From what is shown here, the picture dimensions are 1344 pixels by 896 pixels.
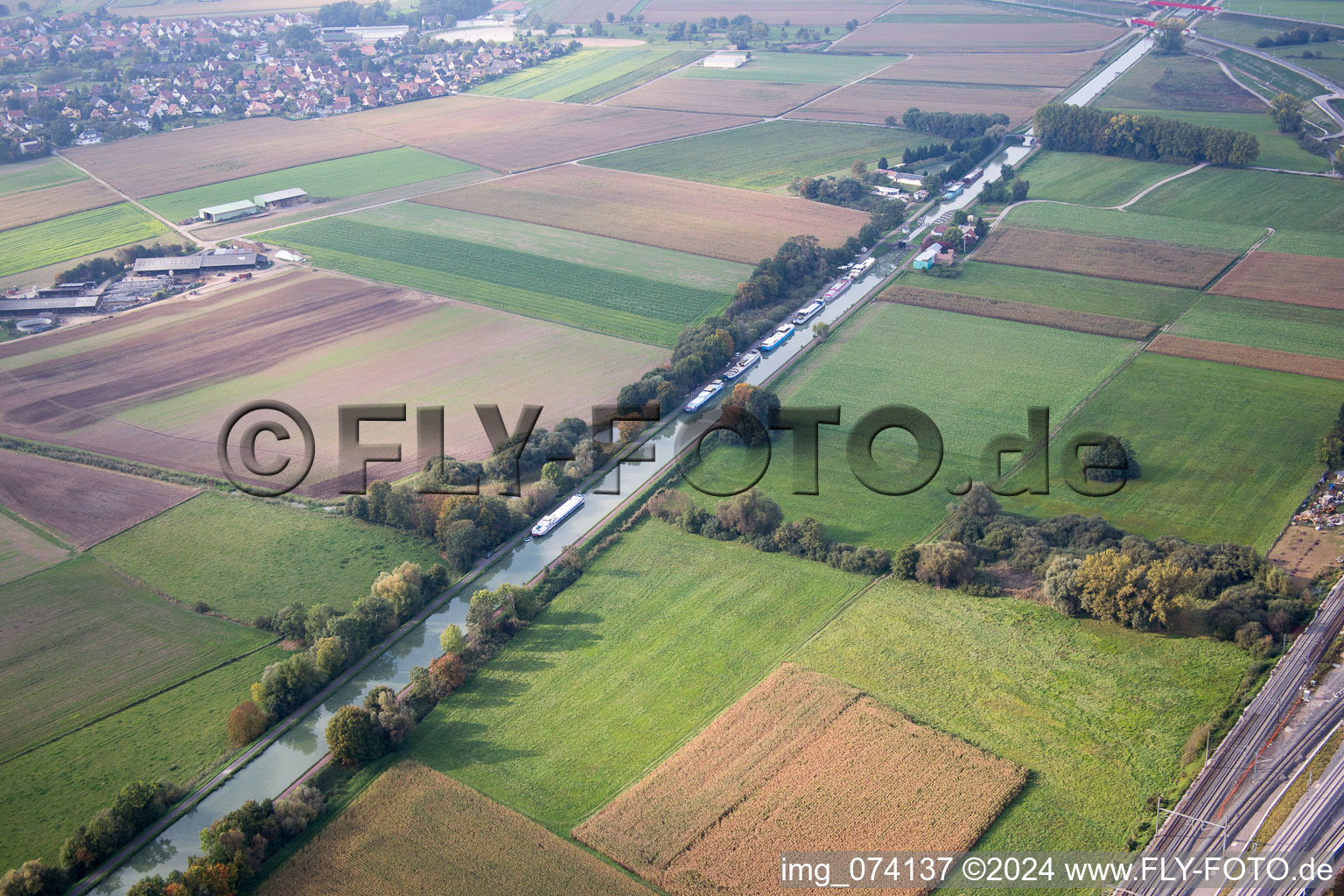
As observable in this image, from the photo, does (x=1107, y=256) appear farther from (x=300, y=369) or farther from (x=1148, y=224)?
(x=300, y=369)

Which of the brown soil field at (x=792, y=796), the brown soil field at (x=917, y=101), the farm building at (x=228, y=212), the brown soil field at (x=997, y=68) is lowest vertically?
the brown soil field at (x=792, y=796)

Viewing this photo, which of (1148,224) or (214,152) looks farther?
(214,152)

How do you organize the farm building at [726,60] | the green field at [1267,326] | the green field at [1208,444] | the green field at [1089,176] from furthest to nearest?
the farm building at [726,60] → the green field at [1089,176] → the green field at [1267,326] → the green field at [1208,444]

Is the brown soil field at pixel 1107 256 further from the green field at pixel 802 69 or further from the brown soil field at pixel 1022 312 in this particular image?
the green field at pixel 802 69

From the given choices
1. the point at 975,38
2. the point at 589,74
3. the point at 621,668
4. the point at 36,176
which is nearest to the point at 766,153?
the point at 589,74

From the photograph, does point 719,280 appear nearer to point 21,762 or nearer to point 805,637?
point 805,637

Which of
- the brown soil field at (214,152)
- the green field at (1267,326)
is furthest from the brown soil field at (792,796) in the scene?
the brown soil field at (214,152)
